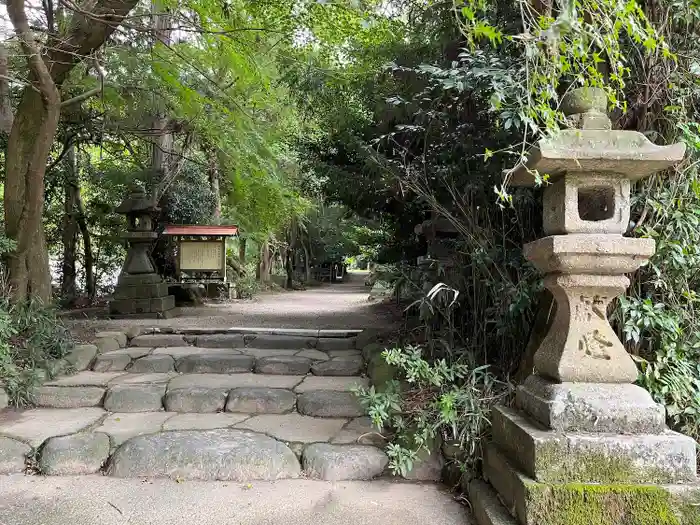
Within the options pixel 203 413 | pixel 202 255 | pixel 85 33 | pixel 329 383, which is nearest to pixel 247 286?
pixel 202 255

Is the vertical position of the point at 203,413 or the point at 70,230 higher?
the point at 70,230

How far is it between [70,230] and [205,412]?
7.46m

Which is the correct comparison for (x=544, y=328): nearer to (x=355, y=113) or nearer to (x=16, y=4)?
(x=355, y=113)

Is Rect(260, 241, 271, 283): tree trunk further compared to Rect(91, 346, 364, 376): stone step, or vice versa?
Rect(260, 241, 271, 283): tree trunk

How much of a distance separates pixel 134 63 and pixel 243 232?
22.5 feet

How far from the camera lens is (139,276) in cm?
753

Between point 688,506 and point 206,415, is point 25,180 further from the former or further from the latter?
point 688,506

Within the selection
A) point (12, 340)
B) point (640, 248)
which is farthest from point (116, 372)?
point (640, 248)

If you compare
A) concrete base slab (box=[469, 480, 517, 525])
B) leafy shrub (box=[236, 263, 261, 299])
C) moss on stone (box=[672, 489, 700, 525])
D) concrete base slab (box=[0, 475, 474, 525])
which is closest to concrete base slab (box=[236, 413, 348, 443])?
concrete base slab (box=[0, 475, 474, 525])

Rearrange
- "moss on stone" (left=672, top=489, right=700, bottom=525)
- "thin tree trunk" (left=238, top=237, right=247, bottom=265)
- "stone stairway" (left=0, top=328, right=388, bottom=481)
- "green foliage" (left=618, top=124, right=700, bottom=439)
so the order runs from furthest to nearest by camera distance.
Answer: "thin tree trunk" (left=238, top=237, right=247, bottom=265) < "stone stairway" (left=0, top=328, right=388, bottom=481) < "green foliage" (left=618, top=124, right=700, bottom=439) < "moss on stone" (left=672, top=489, right=700, bottom=525)

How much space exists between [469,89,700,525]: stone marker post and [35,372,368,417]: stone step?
1372 mm

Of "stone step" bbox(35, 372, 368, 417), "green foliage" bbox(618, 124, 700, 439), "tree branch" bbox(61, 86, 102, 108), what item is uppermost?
"tree branch" bbox(61, 86, 102, 108)

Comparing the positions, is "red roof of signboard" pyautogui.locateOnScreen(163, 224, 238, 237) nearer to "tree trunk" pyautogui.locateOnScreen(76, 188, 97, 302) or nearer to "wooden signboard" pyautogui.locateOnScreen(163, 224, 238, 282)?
"wooden signboard" pyautogui.locateOnScreen(163, 224, 238, 282)

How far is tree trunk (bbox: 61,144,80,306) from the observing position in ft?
27.5
